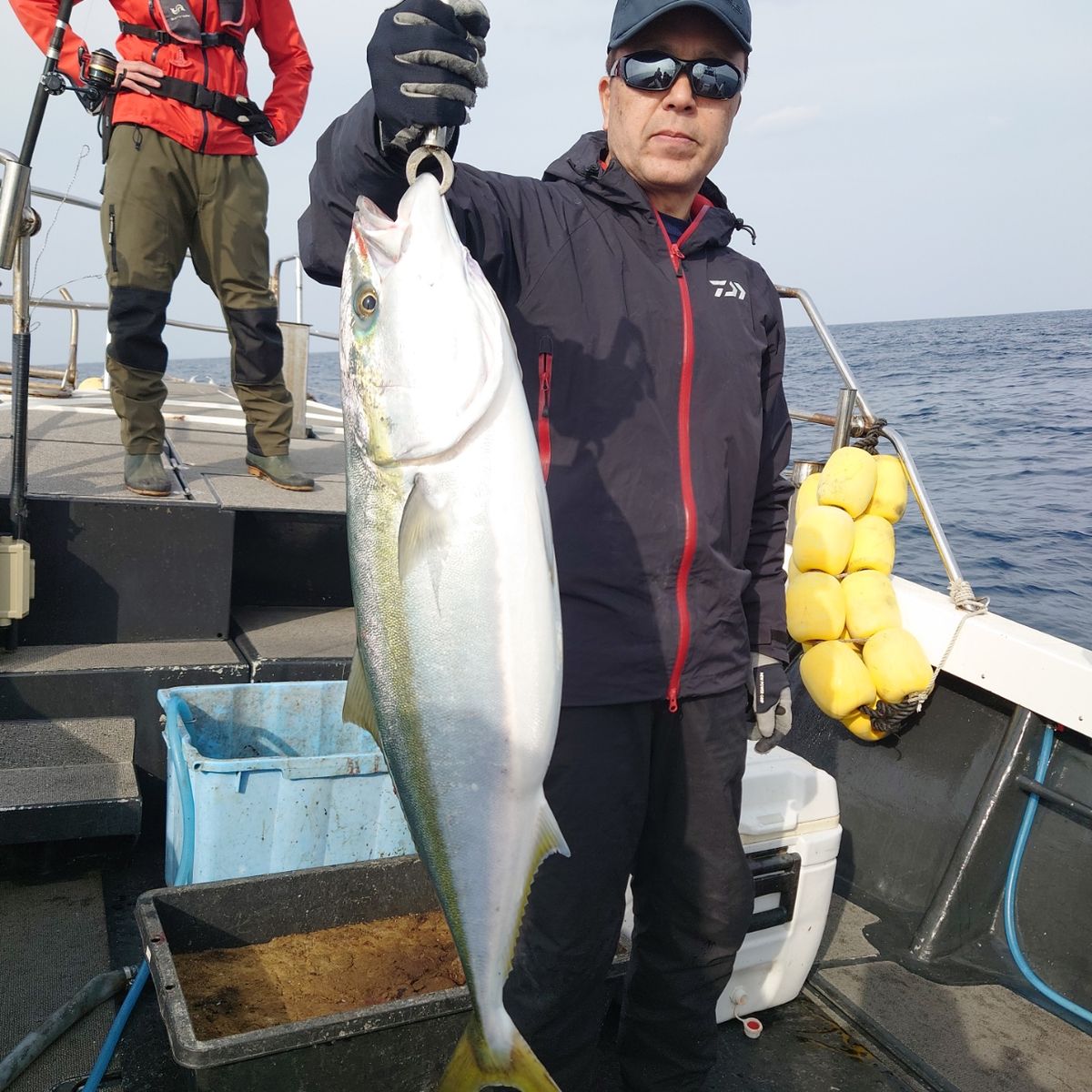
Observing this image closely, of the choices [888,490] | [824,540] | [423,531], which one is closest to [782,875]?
[824,540]

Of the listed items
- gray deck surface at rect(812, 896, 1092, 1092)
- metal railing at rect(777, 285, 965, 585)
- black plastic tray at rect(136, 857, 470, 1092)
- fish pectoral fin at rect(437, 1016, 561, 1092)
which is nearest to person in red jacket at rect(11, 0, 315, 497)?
black plastic tray at rect(136, 857, 470, 1092)

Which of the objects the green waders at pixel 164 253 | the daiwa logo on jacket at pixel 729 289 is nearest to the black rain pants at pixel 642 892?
the daiwa logo on jacket at pixel 729 289

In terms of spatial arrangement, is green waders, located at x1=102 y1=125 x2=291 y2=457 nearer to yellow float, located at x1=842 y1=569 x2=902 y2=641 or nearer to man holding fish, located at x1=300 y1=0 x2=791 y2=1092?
man holding fish, located at x1=300 y1=0 x2=791 y2=1092

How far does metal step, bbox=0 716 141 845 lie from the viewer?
10.6 feet

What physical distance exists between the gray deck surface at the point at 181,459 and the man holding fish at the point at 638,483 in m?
2.47

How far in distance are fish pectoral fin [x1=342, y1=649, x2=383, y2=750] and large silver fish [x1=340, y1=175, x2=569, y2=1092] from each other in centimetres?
1

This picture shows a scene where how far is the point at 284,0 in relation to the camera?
457cm

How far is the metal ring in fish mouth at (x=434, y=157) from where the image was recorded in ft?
5.06

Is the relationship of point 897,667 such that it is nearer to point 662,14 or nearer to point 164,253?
point 662,14

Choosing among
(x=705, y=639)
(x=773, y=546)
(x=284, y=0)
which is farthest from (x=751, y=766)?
(x=284, y=0)

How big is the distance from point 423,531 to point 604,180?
1.14 m

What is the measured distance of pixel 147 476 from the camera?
4195mm

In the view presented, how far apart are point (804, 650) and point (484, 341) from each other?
9.56 ft

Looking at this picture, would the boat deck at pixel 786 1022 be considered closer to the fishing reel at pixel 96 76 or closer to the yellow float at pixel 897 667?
the yellow float at pixel 897 667
